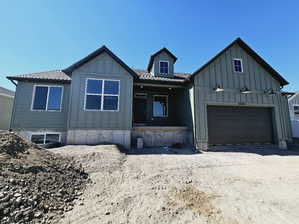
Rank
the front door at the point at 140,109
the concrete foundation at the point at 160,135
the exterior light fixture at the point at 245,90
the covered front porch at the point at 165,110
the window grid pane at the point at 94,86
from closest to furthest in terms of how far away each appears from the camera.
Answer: the window grid pane at the point at 94,86 → the concrete foundation at the point at 160,135 → the exterior light fixture at the point at 245,90 → the covered front porch at the point at 165,110 → the front door at the point at 140,109

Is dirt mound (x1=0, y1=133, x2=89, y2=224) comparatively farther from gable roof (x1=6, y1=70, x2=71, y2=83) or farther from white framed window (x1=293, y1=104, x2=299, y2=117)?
white framed window (x1=293, y1=104, x2=299, y2=117)

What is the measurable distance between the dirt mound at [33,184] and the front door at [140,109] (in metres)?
6.67

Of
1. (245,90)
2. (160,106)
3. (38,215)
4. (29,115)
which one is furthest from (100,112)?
(245,90)

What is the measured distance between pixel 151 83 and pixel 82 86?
442 cm

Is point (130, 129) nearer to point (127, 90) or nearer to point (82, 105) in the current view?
point (127, 90)

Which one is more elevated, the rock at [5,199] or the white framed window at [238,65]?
the white framed window at [238,65]

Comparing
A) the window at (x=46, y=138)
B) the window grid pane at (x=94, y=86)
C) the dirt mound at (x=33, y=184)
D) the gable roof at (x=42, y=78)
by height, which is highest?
the gable roof at (x=42, y=78)

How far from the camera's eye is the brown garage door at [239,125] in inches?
350

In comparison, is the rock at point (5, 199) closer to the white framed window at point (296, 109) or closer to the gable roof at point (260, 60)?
the gable roof at point (260, 60)

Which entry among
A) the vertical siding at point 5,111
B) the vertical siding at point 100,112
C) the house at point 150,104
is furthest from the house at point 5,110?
the vertical siding at point 100,112

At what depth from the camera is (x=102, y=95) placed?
26.7 feet

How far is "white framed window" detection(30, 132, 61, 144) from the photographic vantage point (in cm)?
789

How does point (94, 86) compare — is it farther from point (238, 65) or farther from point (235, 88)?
point (238, 65)

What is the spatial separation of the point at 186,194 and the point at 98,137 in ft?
19.6
